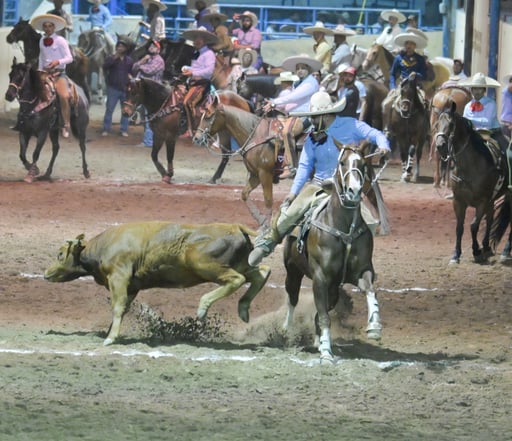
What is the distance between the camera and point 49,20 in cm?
2555

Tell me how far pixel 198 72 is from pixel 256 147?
6.22m

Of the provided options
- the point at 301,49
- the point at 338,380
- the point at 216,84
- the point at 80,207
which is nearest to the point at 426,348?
the point at 338,380

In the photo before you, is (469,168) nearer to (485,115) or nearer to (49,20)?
(485,115)

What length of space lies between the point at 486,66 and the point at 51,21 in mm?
9882

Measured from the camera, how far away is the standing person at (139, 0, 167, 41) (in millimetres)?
32312

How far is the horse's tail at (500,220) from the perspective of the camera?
16.6m

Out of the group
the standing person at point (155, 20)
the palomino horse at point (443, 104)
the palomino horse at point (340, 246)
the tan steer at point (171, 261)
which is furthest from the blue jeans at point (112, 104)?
the palomino horse at point (340, 246)

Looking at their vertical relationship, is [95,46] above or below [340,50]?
below

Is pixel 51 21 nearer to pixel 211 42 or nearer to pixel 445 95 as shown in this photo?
pixel 211 42

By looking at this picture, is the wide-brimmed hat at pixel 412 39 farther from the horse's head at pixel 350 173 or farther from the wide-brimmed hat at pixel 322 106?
the horse's head at pixel 350 173

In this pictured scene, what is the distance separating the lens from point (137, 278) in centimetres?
1170

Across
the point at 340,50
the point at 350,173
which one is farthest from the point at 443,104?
the point at 350,173

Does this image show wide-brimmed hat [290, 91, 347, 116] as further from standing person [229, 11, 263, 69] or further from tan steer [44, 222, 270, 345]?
standing person [229, 11, 263, 69]

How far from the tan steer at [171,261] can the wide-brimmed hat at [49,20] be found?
564 inches
